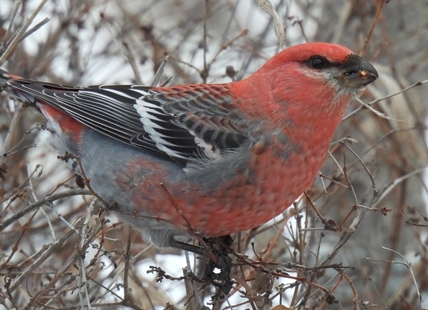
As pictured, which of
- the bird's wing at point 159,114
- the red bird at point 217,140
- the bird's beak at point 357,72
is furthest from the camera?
the bird's wing at point 159,114

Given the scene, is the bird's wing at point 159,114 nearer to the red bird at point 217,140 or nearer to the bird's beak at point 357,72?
the red bird at point 217,140

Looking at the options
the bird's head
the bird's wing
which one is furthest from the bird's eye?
the bird's wing

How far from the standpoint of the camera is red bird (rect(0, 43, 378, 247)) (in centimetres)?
292

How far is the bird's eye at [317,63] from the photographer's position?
9.61 feet

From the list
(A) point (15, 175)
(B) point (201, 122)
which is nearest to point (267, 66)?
(B) point (201, 122)

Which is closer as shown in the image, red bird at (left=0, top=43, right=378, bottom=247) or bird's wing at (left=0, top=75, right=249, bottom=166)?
red bird at (left=0, top=43, right=378, bottom=247)

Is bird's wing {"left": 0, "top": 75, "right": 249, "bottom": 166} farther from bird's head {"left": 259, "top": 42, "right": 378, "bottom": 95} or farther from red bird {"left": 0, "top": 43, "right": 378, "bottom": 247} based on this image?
bird's head {"left": 259, "top": 42, "right": 378, "bottom": 95}

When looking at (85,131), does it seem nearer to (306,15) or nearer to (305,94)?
(305,94)

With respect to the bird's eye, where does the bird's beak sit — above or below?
below

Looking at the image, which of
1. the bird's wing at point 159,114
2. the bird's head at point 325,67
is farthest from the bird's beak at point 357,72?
the bird's wing at point 159,114

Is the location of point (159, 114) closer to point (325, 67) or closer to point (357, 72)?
point (325, 67)

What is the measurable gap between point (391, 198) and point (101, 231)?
9.07 feet

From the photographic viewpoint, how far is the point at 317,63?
2.95 meters

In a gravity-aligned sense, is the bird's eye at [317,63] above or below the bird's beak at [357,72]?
above
